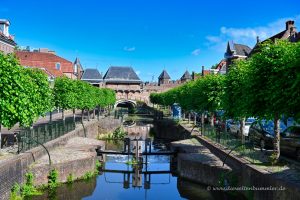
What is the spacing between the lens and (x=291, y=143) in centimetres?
2108

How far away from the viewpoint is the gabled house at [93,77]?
347 ft

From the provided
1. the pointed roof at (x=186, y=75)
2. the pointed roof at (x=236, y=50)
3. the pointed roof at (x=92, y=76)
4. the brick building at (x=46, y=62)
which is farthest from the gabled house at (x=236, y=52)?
the pointed roof at (x=186, y=75)

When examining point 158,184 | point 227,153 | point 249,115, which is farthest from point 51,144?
point 249,115

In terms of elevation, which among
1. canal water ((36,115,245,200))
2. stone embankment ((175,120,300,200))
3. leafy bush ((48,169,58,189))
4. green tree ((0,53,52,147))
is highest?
green tree ((0,53,52,147))

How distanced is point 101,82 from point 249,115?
91236 mm

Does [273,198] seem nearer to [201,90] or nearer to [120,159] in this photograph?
[201,90]

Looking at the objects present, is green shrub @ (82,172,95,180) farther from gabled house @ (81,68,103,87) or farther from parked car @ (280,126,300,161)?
gabled house @ (81,68,103,87)

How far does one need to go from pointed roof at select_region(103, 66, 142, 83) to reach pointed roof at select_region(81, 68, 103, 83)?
250cm

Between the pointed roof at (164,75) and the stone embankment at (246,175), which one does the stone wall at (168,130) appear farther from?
the pointed roof at (164,75)

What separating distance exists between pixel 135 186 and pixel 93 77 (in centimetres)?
8472

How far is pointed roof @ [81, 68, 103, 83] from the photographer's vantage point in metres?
106

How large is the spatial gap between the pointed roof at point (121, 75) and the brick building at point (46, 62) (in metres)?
22.6

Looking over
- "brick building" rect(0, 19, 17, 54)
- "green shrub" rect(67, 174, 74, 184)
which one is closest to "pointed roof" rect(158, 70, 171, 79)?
"brick building" rect(0, 19, 17, 54)

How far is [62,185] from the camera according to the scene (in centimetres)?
2134
